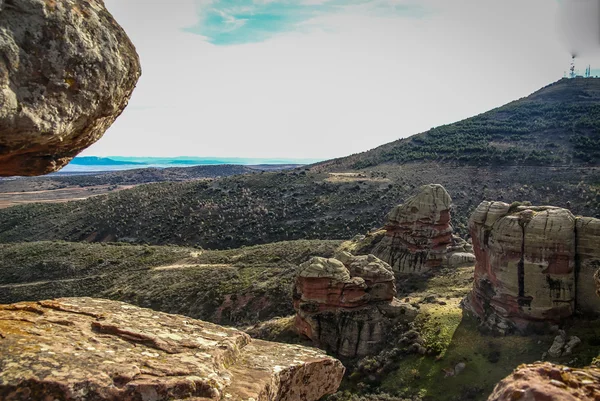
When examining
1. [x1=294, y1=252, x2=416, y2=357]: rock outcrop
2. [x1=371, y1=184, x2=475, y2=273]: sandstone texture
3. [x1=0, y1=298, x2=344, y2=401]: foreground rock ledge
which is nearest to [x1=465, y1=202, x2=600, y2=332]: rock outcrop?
[x1=294, y1=252, x2=416, y2=357]: rock outcrop

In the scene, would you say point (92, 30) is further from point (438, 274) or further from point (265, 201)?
point (265, 201)

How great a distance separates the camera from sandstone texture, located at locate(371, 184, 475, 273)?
38969 mm

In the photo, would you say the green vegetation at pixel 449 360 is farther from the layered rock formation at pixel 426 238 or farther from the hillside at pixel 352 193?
the hillside at pixel 352 193

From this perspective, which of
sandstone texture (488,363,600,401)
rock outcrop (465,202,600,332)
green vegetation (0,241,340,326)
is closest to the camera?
sandstone texture (488,363,600,401)

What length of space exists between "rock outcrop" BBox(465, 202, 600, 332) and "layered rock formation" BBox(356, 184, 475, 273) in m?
12.0

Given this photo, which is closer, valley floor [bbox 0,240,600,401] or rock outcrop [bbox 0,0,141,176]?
rock outcrop [bbox 0,0,141,176]

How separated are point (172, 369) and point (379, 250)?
36.1 meters

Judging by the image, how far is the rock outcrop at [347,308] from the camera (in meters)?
29.4

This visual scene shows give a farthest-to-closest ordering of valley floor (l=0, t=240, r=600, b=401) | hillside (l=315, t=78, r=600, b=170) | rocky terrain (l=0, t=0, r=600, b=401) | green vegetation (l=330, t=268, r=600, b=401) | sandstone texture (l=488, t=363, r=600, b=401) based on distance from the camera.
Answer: hillside (l=315, t=78, r=600, b=170) < valley floor (l=0, t=240, r=600, b=401) < green vegetation (l=330, t=268, r=600, b=401) < rocky terrain (l=0, t=0, r=600, b=401) < sandstone texture (l=488, t=363, r=600, b=401)

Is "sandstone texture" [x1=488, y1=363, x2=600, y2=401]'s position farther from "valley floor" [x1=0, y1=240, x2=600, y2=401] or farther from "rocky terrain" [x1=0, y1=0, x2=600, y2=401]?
"valley floor" [x1=0, y1=240, x2=600, y2=401]

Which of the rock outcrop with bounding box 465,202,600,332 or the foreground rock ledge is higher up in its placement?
the foreground rock ledge

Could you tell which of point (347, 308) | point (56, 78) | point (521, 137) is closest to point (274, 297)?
point (347, 308)

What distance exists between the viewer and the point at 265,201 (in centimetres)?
8519

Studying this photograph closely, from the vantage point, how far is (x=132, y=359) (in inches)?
267
